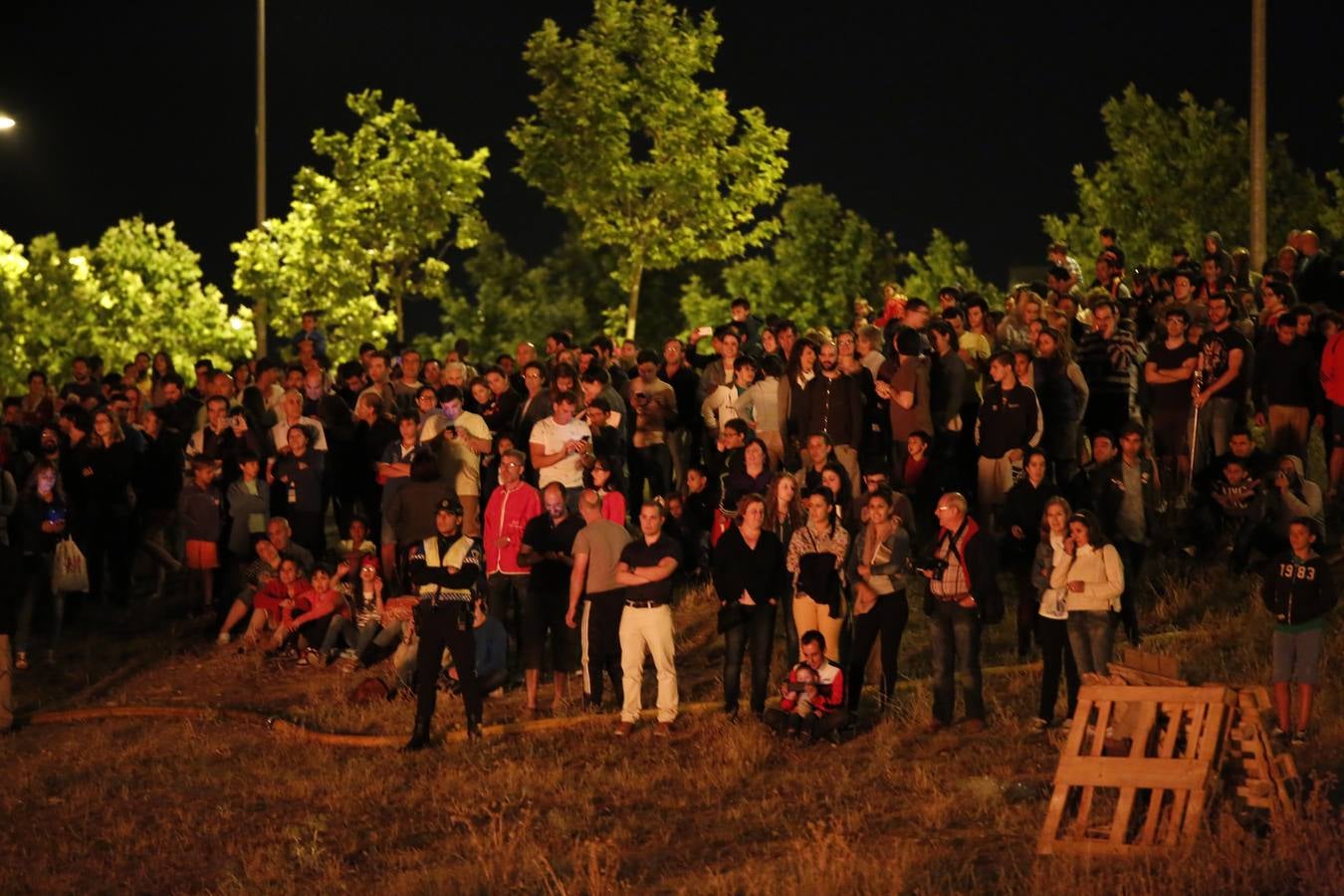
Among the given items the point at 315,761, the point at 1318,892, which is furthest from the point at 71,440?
the point at 1318,892

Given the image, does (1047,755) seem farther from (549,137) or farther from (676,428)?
(549,137)

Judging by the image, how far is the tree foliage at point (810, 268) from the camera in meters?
59.1

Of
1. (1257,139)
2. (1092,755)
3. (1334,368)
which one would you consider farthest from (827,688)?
(1257,139)

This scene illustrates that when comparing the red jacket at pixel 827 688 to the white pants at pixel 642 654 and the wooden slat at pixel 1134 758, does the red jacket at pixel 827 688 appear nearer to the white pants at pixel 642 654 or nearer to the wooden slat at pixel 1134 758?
Answer: the white pants at pixel 642 654

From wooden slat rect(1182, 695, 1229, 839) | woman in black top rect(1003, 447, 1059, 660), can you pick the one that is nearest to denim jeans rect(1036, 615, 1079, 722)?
woman in black top rect(1003, 447, 1059, 660)

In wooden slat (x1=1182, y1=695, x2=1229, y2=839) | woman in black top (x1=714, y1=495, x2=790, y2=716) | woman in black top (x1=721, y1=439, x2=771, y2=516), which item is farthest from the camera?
woman in black top (x1=721, y1=439, x2=771, y2=516)

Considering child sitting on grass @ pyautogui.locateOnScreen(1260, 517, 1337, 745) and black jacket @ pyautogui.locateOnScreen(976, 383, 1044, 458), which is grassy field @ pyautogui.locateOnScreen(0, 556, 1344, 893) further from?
black jacket @ pyautogui.locateOnScreen(976, 383, 1044, 458)

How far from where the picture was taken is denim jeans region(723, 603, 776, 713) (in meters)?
16.3

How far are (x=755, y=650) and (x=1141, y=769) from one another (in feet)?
14.4

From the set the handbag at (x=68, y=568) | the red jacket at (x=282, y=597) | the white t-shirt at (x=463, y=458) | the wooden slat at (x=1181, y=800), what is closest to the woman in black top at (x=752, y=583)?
the white t-shirt at (x=463, y=458)

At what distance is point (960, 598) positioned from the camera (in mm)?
15320

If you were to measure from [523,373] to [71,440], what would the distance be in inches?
186

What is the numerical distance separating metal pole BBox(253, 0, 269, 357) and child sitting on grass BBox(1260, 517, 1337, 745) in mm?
20890

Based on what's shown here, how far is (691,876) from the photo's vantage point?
511 inches
